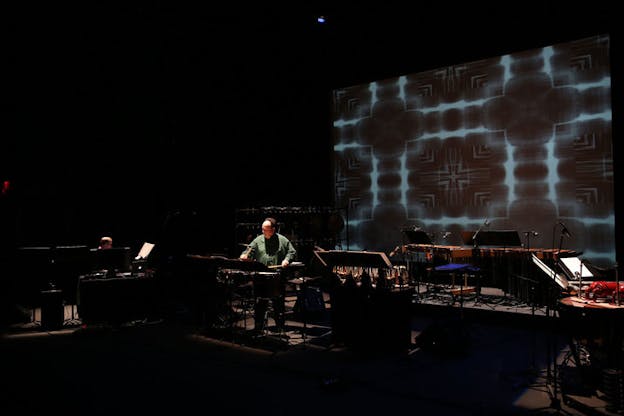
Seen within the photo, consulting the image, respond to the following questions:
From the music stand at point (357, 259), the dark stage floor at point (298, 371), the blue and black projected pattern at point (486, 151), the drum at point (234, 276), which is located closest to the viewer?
the dark stage floor at point (298, 371)

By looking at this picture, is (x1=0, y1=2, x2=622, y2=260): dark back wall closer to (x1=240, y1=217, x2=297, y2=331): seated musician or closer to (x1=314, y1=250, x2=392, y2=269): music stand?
(x1=240, y1=217, x2=297, y2=331): seated musician

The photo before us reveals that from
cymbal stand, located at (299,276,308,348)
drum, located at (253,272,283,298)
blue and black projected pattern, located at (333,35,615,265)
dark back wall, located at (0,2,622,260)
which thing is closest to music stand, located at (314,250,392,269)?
drum, located at (253,272,283,298)

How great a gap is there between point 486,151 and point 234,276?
617cm

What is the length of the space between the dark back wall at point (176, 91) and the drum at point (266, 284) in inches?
154

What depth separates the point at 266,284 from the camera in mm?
6309

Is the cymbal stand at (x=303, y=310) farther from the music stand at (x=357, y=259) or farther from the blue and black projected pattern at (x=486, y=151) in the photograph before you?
the blue and black projected pattern at (x=486, y=151)

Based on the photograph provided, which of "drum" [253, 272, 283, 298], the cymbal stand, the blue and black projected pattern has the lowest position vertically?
the cymbal stand

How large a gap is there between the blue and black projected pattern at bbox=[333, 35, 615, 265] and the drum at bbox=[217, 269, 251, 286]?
4886 mm

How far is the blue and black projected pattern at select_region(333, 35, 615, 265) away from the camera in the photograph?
888cm

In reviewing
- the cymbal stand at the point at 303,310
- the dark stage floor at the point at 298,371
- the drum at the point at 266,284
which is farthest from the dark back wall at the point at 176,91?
the drum at the point at 266,284

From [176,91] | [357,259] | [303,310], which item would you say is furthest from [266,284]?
[176,91]

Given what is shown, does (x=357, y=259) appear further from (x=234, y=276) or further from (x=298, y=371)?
(x=234, y=276)

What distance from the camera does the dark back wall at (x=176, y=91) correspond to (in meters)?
9.20

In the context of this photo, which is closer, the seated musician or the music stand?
the music stand
